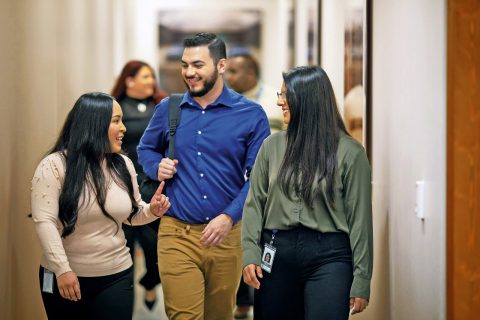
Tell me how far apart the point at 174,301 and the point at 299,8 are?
5.21m

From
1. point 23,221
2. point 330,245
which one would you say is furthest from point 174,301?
point 23,221

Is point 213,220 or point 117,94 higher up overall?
point 117,94

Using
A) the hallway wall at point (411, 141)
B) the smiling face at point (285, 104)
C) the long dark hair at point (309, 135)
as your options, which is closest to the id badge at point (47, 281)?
the long dark hair at point (309, 135)

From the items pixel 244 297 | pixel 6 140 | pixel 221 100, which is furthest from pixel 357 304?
pixel 244 297

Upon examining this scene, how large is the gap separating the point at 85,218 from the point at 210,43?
1.11 m

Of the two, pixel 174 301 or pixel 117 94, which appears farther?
pixel 117 94

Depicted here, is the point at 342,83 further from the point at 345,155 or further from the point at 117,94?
the point at 345,155

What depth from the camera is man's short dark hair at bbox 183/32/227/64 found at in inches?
161

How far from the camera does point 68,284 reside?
3.29 meters

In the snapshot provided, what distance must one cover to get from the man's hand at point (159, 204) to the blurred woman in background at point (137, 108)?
1.67 meters

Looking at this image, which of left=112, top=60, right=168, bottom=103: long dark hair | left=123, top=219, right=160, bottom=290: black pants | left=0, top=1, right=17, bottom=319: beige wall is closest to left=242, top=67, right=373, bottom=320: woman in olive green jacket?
left=0, top=1, right=17, bottom=319: beige wall

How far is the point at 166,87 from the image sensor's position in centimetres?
958

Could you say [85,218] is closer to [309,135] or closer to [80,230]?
[80,230]

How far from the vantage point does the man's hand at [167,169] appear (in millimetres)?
3963
